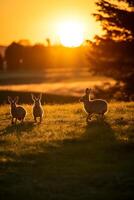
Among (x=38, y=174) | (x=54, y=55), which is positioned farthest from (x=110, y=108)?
(x=54, y=55)

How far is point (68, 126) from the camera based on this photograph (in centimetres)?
2291

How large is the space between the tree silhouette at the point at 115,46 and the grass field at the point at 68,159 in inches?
686

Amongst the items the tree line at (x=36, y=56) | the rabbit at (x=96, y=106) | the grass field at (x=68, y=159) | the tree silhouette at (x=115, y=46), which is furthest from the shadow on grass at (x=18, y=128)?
the tree line at (x=36, y=56)

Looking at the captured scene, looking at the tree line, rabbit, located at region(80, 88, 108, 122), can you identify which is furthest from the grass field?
the tree line

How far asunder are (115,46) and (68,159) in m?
26.0

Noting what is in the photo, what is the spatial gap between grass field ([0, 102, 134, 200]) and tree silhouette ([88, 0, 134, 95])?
57.2ft

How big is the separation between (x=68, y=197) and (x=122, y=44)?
95.7ft

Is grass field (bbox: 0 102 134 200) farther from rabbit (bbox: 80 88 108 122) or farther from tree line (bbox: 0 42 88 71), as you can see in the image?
tree line (bbox: 0 42 88 71)

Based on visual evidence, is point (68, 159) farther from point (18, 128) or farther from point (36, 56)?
point (36, 56)

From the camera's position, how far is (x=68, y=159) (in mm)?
17953

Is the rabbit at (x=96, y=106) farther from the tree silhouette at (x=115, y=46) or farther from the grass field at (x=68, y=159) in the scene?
the tree silhouette at (x=115, y=46)

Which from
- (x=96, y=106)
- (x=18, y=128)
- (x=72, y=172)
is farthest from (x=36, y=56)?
(x=72, y=172)

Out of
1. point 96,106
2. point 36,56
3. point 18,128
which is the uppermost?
point 36,56

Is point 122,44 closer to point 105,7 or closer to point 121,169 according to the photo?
point 105,7
